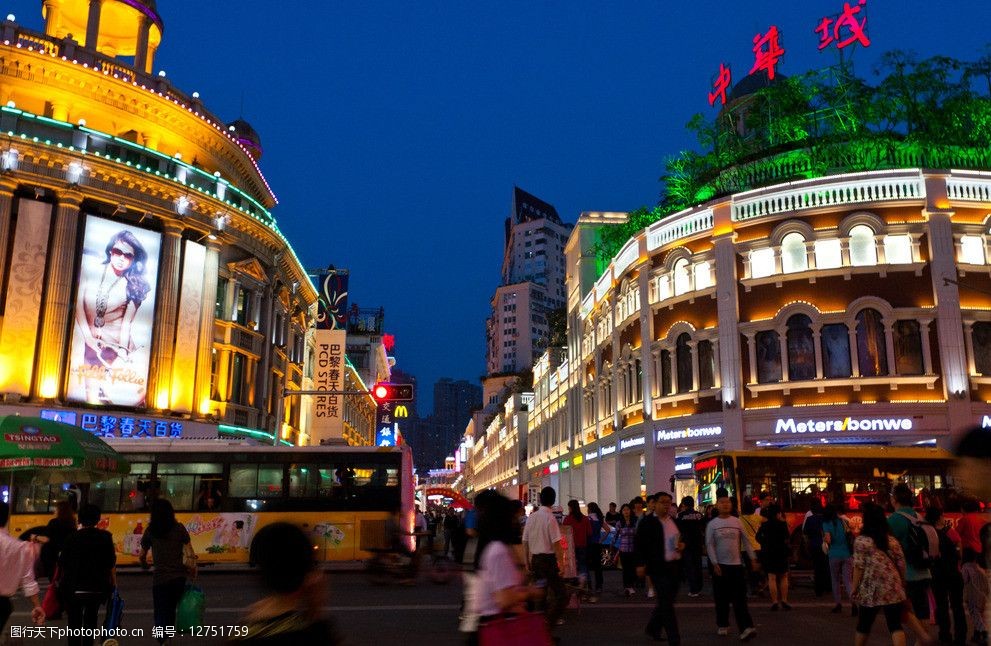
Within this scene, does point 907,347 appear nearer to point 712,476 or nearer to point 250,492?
point 712,476

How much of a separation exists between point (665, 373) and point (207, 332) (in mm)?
20710

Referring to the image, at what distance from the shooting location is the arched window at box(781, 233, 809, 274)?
31906 millimetres

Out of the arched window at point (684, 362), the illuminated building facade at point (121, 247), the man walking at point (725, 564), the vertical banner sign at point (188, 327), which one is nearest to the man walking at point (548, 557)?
the man walking at point (725, 564)

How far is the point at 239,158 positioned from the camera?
1740 inches

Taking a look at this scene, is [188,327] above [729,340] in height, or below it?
above

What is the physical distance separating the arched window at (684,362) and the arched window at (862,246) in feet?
23.1

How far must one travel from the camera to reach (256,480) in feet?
82.1

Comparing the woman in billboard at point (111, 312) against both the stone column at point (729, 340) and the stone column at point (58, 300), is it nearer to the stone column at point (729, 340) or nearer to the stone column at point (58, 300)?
the stone column at point (58, 300)

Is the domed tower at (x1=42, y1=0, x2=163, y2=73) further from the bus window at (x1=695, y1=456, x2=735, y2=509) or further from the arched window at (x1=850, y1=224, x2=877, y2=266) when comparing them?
the arched window at (x1=850, y1=224, x2=877, y2=266)

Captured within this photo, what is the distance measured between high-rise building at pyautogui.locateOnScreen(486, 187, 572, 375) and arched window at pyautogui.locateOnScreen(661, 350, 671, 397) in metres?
114

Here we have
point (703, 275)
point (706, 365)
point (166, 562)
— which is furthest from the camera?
point (703, 275)

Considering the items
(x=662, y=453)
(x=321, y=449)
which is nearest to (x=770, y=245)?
(x=662, y=453)

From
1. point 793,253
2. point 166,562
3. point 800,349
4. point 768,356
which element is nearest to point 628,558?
point 166,562

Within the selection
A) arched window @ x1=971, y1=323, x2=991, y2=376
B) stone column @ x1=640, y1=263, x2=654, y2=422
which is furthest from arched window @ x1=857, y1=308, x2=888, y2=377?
stone column @ x1=640, y1=263, x2=654, y2=422
